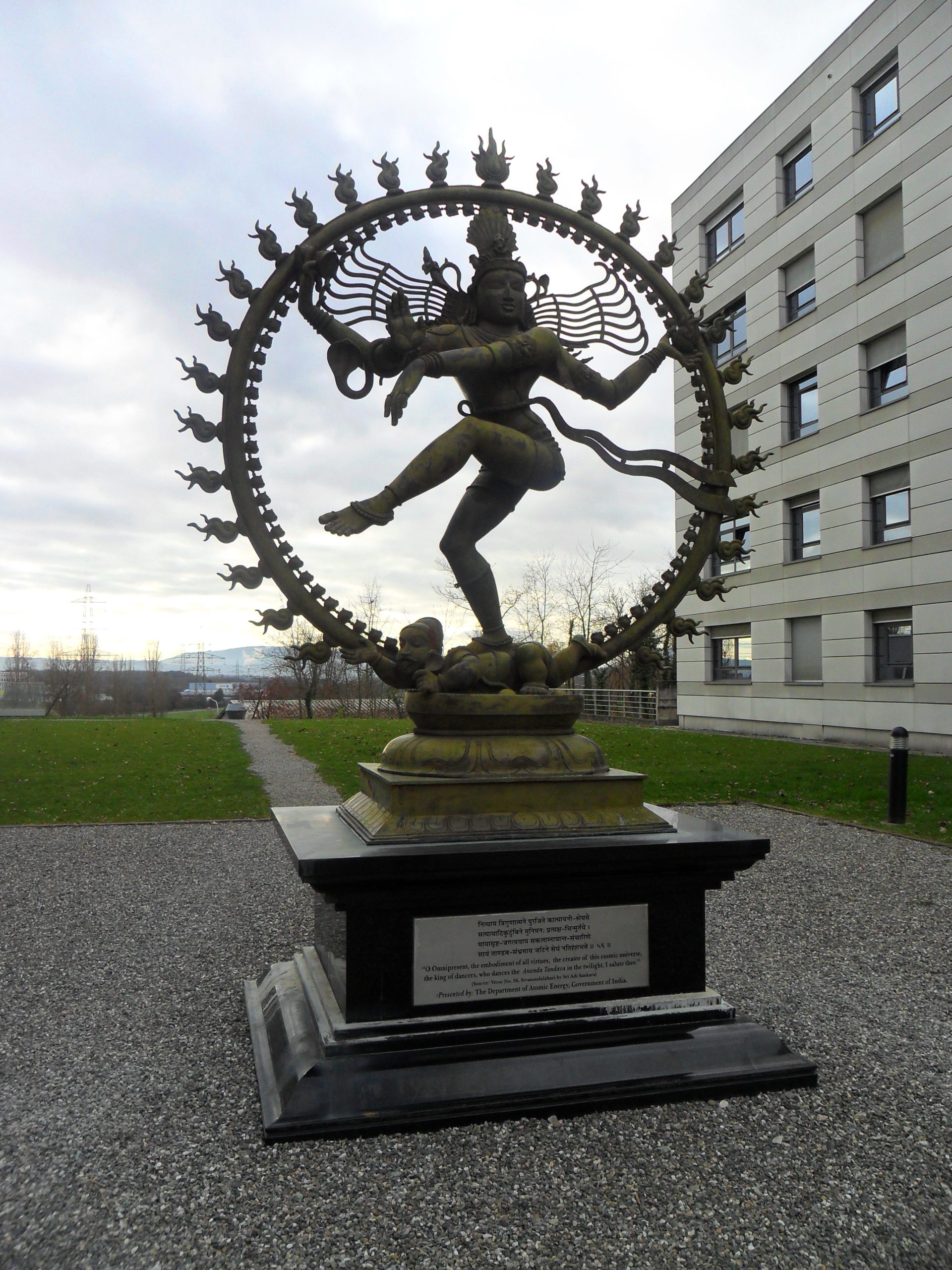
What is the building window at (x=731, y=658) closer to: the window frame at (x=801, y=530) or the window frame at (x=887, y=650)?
the window frame at (x=801, y=530)

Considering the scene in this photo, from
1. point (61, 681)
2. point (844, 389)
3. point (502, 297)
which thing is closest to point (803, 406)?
point (844, 389)

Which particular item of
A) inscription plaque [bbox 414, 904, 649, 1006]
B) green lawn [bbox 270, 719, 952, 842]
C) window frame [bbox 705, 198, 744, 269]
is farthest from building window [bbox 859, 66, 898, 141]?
inscription plaque [bbox 414, 904, 649, 1006]

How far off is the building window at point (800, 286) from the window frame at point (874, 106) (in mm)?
2657

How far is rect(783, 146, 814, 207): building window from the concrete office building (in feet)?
0.22

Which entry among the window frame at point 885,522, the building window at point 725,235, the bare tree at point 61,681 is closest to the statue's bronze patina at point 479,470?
the window frame at point 885,522

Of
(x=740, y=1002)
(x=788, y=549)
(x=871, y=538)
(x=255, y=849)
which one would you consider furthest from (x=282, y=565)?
(x=788, y=549)

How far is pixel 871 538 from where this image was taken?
1928cm

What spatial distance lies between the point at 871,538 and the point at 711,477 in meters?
17.3

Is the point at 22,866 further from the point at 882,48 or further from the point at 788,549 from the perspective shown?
the point at 882,48

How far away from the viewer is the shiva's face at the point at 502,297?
3654mm

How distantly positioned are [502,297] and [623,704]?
27.8 meters

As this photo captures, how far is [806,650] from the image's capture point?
21.2m

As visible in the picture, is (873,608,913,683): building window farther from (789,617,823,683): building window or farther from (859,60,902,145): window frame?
(859,60,902,145): window frame

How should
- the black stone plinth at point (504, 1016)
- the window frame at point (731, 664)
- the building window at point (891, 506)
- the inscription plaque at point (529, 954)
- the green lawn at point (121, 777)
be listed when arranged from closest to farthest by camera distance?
1. the black stone plinth at point (504, 1016)
2. the inscription plaque at point (529, 954)
3. the green lawn at point (121, 777)
4. the building window at point (891, 506)
5. the window frame at point (731, 664)
